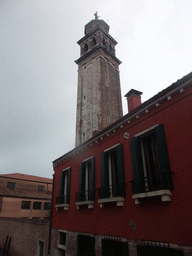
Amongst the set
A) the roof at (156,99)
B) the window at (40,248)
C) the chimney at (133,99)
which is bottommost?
the window at (40,248)

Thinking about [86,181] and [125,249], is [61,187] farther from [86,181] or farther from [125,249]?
[125,249]

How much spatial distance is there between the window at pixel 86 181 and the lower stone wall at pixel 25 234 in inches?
184

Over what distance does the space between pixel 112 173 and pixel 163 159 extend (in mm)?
3104

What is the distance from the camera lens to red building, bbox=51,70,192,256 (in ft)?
18.0

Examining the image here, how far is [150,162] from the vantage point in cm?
690

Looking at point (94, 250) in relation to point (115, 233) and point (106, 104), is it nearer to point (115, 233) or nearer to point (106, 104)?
point (115, 233)

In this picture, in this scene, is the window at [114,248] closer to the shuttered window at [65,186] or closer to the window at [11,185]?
the shuttered window at [65,186]

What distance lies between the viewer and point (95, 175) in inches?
364

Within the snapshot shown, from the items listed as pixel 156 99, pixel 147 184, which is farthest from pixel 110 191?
pixel 156 99

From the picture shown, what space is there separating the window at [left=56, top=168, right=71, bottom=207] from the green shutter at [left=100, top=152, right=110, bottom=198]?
3576mm

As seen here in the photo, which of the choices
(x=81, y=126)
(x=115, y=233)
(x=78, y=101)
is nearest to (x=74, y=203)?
(x=115, y=233)

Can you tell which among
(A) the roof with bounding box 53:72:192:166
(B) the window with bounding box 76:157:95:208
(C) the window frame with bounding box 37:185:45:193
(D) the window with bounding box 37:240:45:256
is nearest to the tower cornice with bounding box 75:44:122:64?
(A) the roof with bounding box 53:72:192:166

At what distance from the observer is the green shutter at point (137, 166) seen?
643 centimetres

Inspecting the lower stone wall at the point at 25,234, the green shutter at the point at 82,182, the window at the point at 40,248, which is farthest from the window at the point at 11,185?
the green shutter at the point at 82,182
